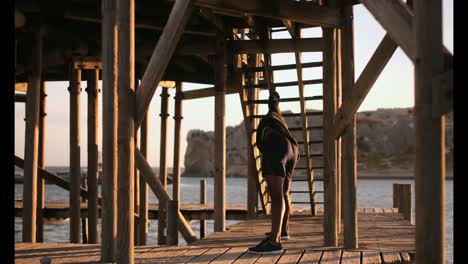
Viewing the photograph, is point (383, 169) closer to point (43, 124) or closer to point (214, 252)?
point (43, 124)

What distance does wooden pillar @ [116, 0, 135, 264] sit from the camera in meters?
6.31

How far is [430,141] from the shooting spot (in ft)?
12.6

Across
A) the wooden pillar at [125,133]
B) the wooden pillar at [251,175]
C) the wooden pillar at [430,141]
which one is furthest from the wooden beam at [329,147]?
the wooden pillar at [251,175]

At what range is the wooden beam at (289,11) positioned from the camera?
7.41 m

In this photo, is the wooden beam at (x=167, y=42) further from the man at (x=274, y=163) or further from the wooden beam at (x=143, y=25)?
the wooden beam at (x=143, y=25)

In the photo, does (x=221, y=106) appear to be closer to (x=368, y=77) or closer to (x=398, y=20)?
(x=368, y=77)

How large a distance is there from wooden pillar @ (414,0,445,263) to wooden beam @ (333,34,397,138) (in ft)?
7.81

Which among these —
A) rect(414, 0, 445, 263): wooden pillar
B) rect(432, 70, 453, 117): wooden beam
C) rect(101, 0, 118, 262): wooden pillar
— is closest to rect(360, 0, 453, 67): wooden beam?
rect(414, 0, 445, 263): wooden pillar

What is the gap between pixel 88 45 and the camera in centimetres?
1312

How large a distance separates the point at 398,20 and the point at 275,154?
3.09m

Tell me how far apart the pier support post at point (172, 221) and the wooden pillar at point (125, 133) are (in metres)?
1.92

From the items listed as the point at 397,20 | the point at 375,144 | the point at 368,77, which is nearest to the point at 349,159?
the point at 368,77
